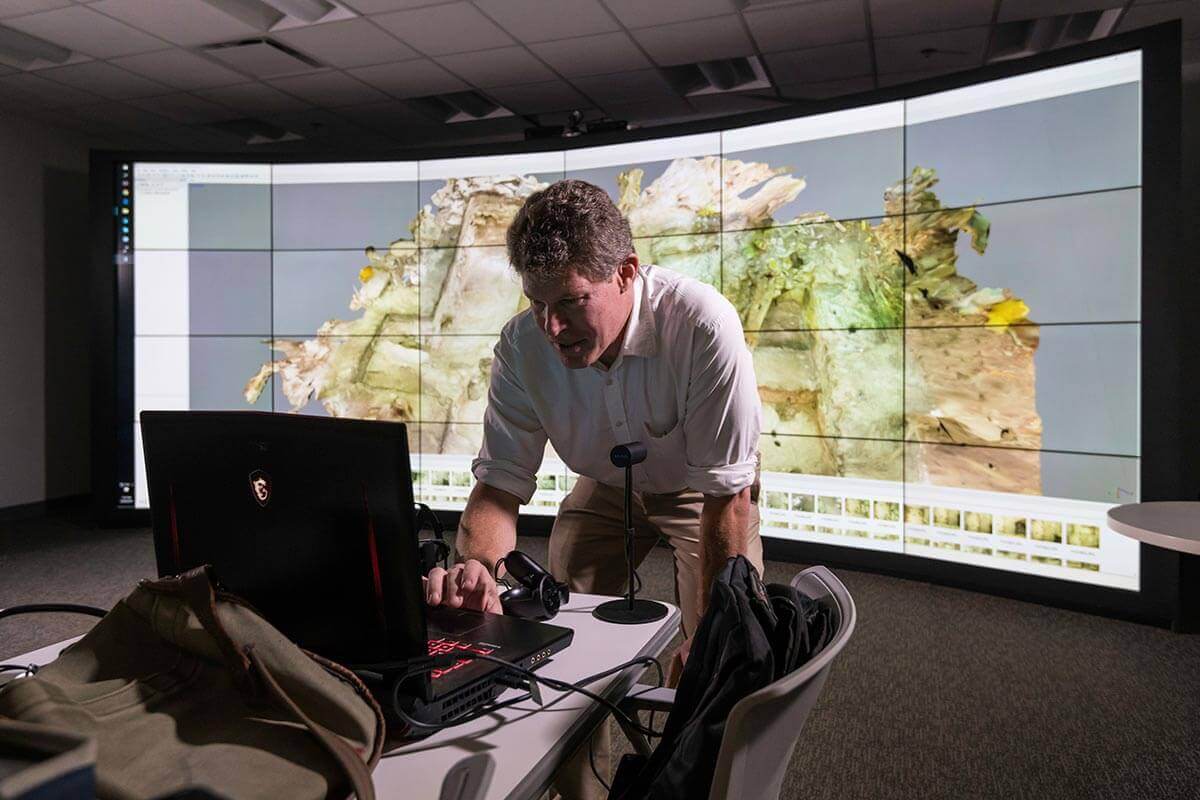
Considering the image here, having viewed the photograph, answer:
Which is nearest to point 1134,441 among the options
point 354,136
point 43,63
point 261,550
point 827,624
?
point 827,624

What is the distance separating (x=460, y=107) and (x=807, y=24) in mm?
2611

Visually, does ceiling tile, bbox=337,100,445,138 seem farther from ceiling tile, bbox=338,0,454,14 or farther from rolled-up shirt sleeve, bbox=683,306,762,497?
rolled-up shirt sleeve, bbox=683,306,762,497

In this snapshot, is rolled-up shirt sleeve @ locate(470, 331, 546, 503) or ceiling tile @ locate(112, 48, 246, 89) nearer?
rolled-up shirt sleeve @ locate(470, 331, 546, 503)

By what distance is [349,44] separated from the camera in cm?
470

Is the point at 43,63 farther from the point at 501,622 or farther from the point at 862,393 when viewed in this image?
the point at 501,622

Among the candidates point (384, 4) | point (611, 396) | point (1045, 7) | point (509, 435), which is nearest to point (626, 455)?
point (611, 396)

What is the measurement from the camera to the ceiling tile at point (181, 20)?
4.16 m

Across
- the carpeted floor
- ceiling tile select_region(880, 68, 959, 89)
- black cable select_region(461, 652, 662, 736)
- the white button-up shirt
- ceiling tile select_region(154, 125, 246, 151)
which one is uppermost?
ceiling tile select_region(154, 125, 246, 151)

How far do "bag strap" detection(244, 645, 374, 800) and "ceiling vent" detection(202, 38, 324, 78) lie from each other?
4764mm

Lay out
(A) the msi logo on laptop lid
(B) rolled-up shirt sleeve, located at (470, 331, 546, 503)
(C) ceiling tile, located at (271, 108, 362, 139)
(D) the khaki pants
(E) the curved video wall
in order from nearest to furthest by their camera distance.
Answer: (A) the msi logo on laptop lid → (B) rolled-up shirt sleeve, located at (470, 331, 546, 503) → (D) the khaki pants → (E) the curved video wall → (C) ceiling tile, located at (271, 108, 362, 139)

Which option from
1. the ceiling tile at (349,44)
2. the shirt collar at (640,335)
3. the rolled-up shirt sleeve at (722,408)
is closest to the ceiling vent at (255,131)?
the ceiling tile at (349,44)

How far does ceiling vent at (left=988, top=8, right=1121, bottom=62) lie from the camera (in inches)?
172

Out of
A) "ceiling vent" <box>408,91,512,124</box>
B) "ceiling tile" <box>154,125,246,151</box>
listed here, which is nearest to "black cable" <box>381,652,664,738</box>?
"ceiling vent" <box>408,91,512,124</box>

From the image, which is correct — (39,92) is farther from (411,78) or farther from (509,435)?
(509,435)
